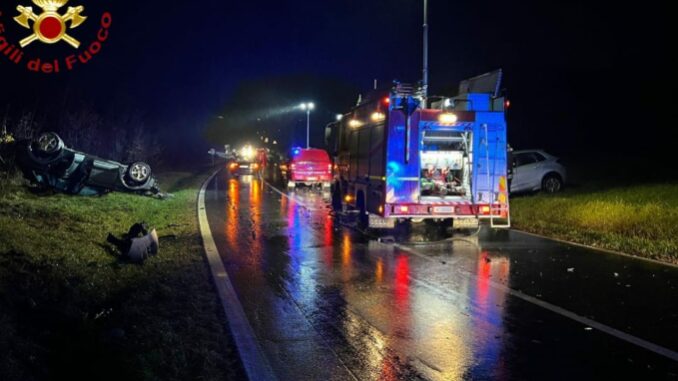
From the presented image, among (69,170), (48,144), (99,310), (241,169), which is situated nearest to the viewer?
(99,310)

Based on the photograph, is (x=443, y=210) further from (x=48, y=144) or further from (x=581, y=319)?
(x=48, y=144)

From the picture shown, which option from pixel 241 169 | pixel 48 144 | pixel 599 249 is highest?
pixel 241 169

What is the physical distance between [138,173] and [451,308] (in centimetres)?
1528

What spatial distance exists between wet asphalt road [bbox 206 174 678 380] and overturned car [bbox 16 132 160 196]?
725cm

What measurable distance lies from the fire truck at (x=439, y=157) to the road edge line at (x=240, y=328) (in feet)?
13.3

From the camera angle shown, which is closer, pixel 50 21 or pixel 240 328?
pixel 240 328

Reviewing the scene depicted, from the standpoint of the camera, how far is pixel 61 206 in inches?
581

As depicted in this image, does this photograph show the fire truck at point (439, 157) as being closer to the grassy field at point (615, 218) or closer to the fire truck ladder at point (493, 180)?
the fire truck ladder at point (493, 180)

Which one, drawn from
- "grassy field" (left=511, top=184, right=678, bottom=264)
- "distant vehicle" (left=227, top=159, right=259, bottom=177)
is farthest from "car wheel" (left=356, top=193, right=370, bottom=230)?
"distant vehicle" (left=227, top=159, right=259, bottom=177)

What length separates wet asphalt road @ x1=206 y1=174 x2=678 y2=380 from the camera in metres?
5.41

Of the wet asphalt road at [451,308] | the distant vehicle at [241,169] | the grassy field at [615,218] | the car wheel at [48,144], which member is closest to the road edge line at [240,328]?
the wet asphalt road at [451,308]

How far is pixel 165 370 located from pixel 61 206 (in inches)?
433

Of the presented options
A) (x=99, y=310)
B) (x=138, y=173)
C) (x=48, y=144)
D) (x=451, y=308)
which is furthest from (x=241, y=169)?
(x=451, y=308)

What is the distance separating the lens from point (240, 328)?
20.9ft
